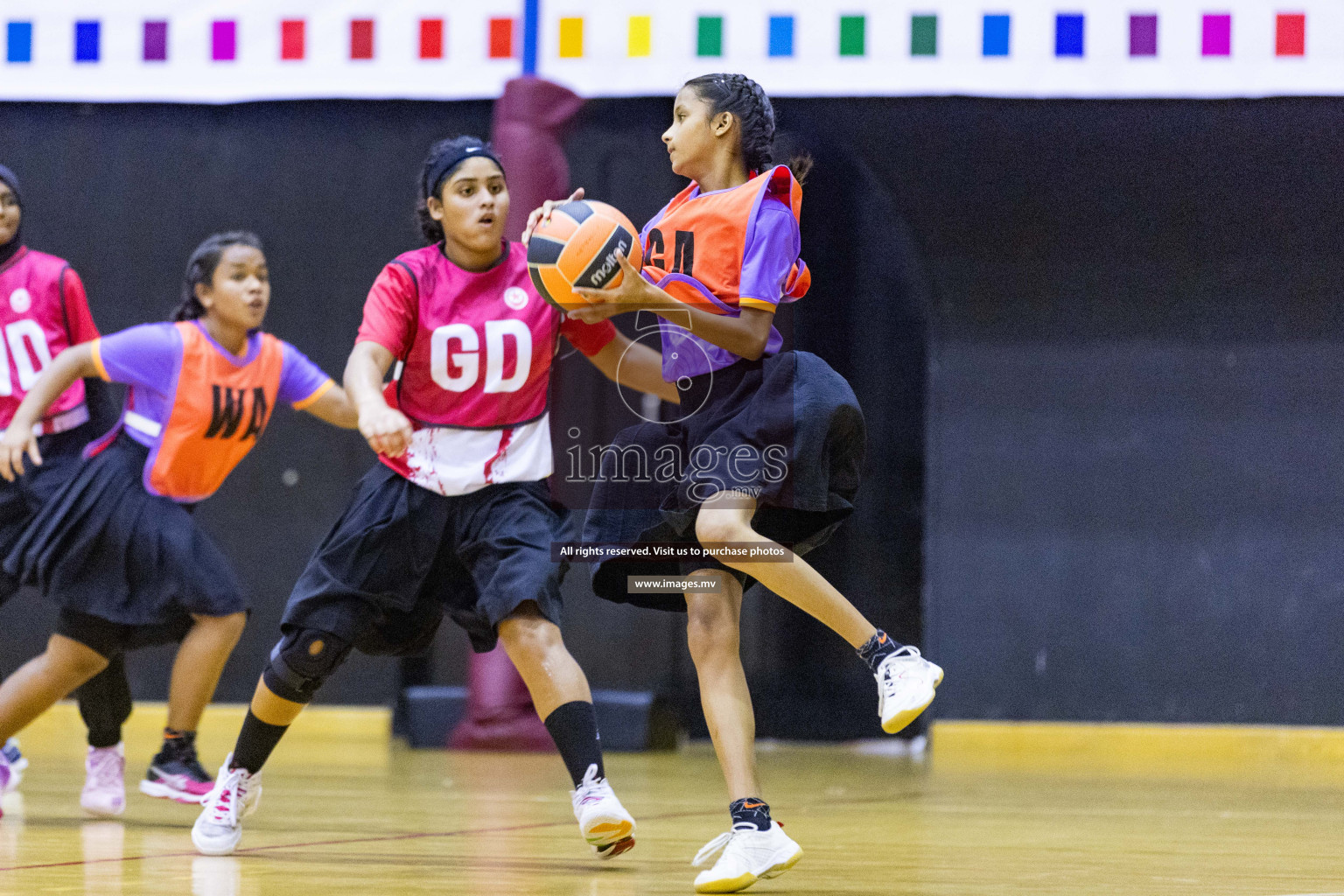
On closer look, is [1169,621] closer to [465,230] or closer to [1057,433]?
[1057,433]

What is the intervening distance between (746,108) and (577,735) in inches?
48.6

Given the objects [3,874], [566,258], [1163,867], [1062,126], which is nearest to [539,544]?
[566,258]

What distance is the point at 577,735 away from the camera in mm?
3076

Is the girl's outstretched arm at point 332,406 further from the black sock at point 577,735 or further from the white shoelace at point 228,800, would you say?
the black sock at point 577,735

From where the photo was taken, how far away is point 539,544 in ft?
10.3

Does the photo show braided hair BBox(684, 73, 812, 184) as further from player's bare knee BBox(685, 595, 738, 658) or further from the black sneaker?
the black sneaker

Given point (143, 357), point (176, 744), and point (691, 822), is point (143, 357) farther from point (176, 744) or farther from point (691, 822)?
point (691, 822)

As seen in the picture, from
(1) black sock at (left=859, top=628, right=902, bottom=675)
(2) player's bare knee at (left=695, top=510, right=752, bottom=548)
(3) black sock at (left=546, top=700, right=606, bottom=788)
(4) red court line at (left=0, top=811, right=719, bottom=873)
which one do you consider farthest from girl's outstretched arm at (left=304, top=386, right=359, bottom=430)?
(1) black sock at (left=859, top=628, right=902, bottom=675)

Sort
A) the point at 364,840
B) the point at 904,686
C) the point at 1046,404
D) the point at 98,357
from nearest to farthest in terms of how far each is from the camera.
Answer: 1. the point at 904,686
2. the point at 364,840
3. the point at 98,357
4. the point at 1046,404

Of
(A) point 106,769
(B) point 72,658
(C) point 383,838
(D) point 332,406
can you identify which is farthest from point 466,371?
(A) point 106,769

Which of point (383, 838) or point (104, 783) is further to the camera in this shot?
point (104, 783)

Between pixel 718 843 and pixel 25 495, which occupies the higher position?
pixel 25 495

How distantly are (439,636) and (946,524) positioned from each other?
205cm

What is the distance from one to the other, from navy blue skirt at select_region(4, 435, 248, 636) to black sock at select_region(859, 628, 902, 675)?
6.22 feet
